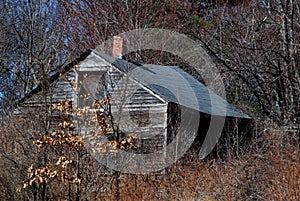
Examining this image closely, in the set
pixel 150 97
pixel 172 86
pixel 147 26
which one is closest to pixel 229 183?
pixel 150 97

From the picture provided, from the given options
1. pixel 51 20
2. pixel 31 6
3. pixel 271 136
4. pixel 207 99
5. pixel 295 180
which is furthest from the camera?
pixel 51 20

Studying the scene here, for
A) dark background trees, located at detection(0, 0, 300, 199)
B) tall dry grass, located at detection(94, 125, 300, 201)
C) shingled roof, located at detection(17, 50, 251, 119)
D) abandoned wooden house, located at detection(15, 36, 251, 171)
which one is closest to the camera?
tall dry grass, located at detection(94, 125, 300, 201)

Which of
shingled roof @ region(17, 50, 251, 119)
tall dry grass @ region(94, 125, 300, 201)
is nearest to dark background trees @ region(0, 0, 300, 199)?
shingled roof @ region(17, 50, 251, 119)

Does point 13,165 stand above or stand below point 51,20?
below

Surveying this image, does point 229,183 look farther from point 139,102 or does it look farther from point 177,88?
point 177,88

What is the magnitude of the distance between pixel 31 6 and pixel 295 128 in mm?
13855

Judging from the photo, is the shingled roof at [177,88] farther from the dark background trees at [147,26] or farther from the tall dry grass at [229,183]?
the tall dry grass at [229,183]

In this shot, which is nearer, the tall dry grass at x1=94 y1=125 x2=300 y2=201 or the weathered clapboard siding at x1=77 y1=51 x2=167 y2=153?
the tall dry grass at x1=94 y1=125 x2=300 y2=201

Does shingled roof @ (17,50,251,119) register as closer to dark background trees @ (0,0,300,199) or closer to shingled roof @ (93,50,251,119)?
shingled roof @ (93,50,251,119)

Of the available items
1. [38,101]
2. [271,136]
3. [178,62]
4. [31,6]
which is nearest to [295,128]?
[271,136]

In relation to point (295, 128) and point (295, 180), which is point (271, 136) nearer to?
point (295, 128)

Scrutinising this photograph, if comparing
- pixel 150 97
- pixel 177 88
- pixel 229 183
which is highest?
pixel 177 88

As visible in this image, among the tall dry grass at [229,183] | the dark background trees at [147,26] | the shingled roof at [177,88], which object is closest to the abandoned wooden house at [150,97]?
the shingled roof at [177,88]

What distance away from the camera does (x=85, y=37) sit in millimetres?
24266
